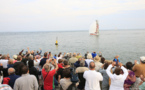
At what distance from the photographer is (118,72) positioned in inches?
157

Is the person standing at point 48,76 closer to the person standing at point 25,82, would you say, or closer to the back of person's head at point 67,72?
the back of person's head at point 67,72

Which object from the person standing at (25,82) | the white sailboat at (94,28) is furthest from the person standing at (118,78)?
the white sailboat at (94,28)

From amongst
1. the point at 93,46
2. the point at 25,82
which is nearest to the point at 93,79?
the point at 25,82

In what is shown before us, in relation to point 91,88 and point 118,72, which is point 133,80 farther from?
point 91,88

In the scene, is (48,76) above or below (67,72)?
below

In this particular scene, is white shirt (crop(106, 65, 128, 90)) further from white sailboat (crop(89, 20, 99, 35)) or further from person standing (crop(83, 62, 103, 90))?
white sailboat (crop(89, 20, 99, 35))

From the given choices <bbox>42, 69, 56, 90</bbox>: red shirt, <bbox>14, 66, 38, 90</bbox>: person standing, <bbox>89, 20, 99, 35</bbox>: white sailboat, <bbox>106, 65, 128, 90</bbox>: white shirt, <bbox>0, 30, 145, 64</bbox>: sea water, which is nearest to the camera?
<bbox>14, 66, 38, 90</bbox>: person standing

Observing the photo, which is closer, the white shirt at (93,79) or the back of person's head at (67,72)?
the white shirt at (93,79)

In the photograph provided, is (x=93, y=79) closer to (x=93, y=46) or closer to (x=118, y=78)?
(x=118, y=78)

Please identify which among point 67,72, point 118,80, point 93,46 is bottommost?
point 93,46

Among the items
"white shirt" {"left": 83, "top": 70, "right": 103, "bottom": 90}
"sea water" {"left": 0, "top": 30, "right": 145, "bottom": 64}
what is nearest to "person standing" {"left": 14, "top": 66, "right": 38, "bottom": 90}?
"white shirt" {"left": 83, "top": 70, "right": 103, "bottom": 90}

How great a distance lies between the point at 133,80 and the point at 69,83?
216 cm

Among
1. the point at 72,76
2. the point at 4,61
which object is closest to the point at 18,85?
the point at 72,76

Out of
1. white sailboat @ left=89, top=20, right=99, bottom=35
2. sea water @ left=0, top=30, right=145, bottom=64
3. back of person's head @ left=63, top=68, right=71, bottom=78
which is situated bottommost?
sea water @ left=0, top=30, right=145, bottom=64
